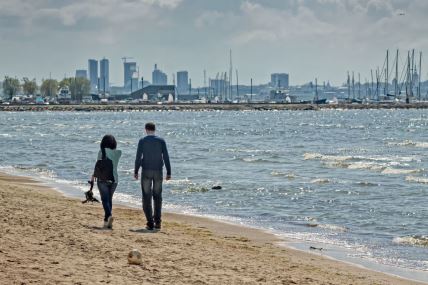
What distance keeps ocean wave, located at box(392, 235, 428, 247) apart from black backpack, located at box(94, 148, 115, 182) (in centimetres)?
594

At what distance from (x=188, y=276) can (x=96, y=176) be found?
488 centimetres

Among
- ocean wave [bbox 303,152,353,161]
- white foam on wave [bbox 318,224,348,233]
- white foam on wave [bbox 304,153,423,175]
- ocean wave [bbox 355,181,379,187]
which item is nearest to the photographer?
white foam on wave [bbox 318,224,348,233]

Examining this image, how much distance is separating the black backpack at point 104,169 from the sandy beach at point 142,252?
2.81 ft

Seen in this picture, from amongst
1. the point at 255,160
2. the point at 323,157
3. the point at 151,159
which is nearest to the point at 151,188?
the point at 151,159

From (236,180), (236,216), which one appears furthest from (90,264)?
(236,180)

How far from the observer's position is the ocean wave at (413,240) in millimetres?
17811

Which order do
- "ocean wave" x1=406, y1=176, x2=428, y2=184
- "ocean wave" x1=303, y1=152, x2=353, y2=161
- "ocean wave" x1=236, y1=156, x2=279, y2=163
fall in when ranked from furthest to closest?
"ocean wave" x1=303, y1=152, x2=353, y2=161
"ocean wave" x1=236, y1=156, x2=279, y2=163
"ocean wave" x1=406, y1=176, x2=428, y2=184

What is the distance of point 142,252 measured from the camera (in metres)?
12.9

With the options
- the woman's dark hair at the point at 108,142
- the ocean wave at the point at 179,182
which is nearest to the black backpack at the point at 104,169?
the woman's dark hair at the point at 108,142

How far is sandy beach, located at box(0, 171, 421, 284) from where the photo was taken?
35.9ft

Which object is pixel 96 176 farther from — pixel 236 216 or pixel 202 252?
pixel 236 216

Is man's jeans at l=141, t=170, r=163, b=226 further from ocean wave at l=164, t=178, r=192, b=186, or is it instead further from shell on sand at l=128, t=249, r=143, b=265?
ocean wave at l=164, t=178, r=192, b=186

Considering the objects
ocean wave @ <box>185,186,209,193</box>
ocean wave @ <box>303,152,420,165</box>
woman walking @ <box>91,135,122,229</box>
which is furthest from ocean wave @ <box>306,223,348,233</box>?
ocean wave @ <box>303,152,420,165</box>

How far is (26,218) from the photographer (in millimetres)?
15352
